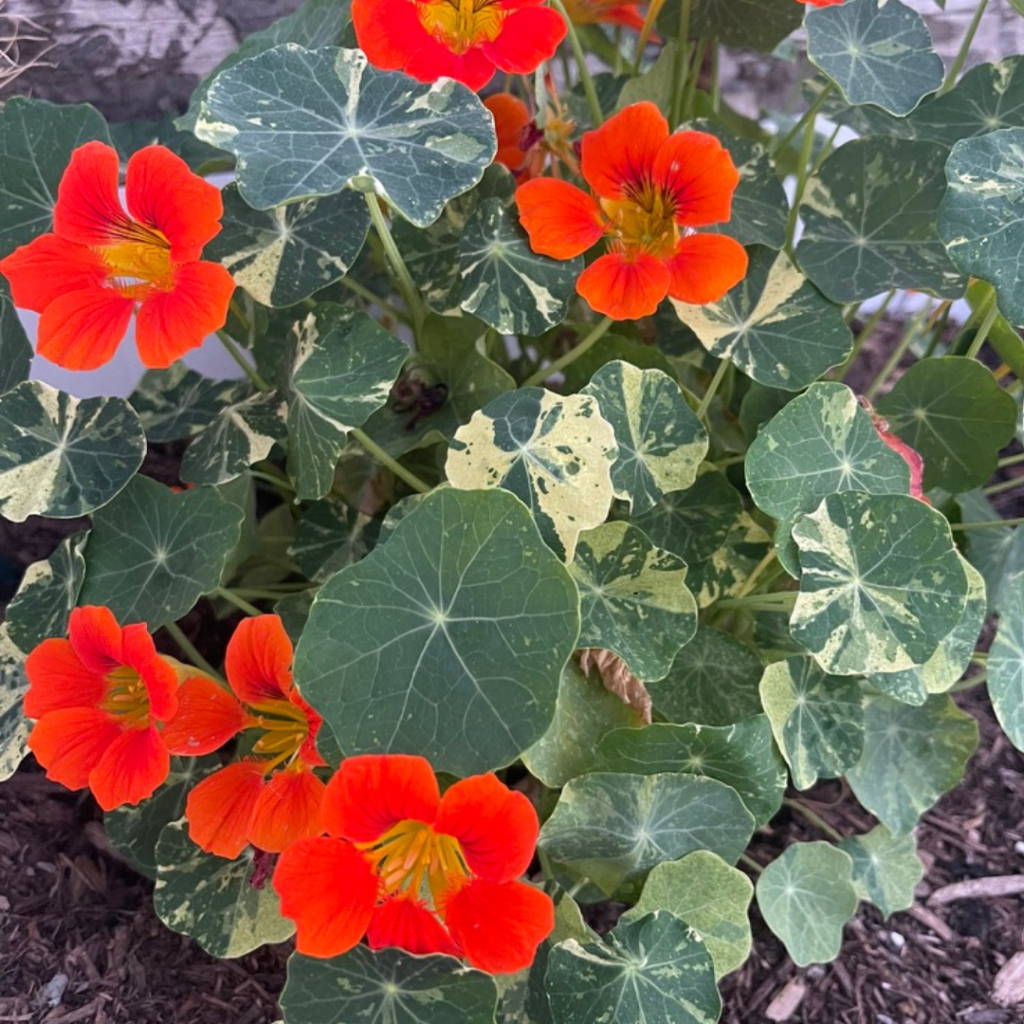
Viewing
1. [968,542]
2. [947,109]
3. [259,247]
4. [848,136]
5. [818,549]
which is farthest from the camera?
[848,136]

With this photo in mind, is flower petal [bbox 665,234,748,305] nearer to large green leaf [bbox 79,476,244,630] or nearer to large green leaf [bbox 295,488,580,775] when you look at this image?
large green leaf [bbox 295,488,580,775]

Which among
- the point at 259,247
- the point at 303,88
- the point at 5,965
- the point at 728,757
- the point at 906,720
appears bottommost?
the point at 5,965

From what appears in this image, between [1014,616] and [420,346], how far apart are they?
0.74 m

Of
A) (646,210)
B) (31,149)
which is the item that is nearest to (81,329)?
(31,149)

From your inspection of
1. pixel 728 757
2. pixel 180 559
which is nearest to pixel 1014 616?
pixel 728 757

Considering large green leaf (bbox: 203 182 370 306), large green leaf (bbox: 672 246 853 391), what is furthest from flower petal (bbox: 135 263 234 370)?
large green leaf (bbox: 672 246 853 391)

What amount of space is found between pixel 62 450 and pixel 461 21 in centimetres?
59

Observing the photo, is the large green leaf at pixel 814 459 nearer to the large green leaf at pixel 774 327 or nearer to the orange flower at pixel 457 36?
the large green leaf at pixel 774 327

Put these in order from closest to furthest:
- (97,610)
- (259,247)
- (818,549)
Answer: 1. (97,610)
2. (818,549)
3. (259,247)

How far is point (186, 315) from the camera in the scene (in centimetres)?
89

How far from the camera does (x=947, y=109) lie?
3.97 ft

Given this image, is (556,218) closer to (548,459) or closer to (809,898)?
(548,459)

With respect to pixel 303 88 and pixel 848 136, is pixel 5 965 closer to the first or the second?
pixel 303 88

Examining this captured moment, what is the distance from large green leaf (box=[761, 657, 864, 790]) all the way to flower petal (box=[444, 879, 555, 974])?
409mm
